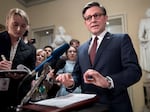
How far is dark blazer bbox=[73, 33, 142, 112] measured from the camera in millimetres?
1038

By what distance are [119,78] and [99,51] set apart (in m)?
0.23

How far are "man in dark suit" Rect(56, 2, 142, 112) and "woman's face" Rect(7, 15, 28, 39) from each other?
1.24 feet

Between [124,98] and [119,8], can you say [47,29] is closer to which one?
[119,8]

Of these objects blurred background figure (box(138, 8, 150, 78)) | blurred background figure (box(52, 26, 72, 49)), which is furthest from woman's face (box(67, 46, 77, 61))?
blurred background figure (box(138, 8, 150, 78))

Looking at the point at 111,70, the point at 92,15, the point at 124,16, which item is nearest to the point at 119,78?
the point at 111,70

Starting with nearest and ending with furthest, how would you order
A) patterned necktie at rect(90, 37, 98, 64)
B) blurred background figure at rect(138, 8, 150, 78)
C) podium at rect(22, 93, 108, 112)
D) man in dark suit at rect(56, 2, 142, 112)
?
podium at rect(22, 93, 108, 112) < man in dark suit at rect(56, 2, 142, 112) < patterned necktie at rect(90, 37, 98, 64) < blurred background figure at rect(138, 8, 150, 78)

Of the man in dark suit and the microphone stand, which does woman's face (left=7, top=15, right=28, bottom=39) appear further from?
the microphone stand

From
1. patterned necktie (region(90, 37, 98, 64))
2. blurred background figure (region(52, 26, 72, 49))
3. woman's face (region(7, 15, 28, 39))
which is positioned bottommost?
patterned necktie (region(90, 37, 98, 64))

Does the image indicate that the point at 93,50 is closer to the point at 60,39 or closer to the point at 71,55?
the point at 71,55

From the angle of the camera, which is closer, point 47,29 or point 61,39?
point 61,39

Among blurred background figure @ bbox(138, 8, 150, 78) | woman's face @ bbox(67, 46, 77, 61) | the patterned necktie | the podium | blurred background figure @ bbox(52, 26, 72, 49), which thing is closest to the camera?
the podium

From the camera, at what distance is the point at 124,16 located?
512 centimetres

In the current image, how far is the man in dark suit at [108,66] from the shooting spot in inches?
40.6

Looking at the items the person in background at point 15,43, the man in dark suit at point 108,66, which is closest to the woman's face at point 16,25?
the person in background at point 15,43
